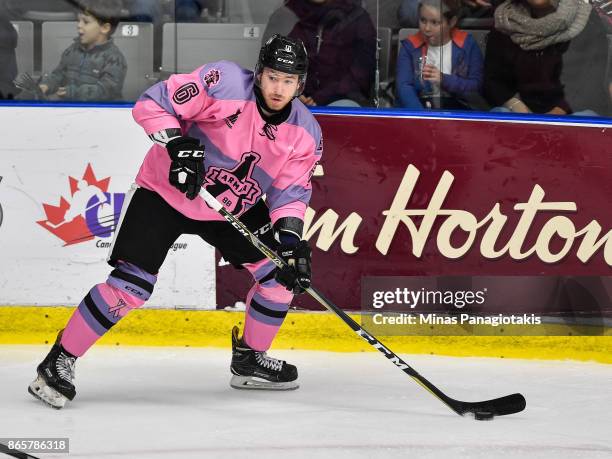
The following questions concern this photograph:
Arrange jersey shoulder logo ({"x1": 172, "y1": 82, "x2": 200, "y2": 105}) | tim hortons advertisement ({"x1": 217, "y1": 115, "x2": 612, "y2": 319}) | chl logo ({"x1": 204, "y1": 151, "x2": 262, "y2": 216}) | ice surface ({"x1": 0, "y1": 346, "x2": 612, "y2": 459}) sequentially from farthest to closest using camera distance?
1. tim hortons advertisement ({"x1": 217, "y1": 115, "x2": 612, "y2": 319})
2. chl logo ({"x1": 204, "y1": 151, "x2": 262, "y2": 216})
3. jersey shoulder logo ({"x1": 172, "y1": 82, "x2": 200, "y2": 105})
4. ice surface ({"x1": 0, "y1": 346, "x2": 612, "y2": 459})

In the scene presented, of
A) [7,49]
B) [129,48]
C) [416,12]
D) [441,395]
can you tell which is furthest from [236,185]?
[7,49]

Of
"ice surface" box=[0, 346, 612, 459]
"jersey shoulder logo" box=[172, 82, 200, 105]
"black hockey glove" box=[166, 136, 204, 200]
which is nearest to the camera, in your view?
"ice surface" box=[0, 346, 612, 459]

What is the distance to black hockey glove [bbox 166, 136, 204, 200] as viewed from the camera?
3322mm

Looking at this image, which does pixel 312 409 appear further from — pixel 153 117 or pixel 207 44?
pixel 207 44

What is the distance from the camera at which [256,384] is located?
3832 mm

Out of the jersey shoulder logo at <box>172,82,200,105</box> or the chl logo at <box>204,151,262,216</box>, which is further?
the chl logo at <box>204,151,262,216</box>

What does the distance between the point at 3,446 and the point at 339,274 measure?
76.5 inches

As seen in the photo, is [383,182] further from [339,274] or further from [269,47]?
[269,47]

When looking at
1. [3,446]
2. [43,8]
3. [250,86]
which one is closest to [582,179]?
[250,86]

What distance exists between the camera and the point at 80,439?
3061 millimetres

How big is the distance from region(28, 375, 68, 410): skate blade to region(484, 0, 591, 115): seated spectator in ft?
6.43

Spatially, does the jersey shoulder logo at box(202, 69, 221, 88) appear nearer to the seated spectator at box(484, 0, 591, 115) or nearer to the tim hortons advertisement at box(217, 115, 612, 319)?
the tim hortons advertisement at box(217, 115, 612, 319)

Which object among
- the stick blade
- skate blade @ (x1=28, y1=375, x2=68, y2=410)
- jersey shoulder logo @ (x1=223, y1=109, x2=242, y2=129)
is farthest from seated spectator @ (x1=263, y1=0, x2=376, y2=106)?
skate blade @ (x1=28, y1=375, x2=68, y2=410)

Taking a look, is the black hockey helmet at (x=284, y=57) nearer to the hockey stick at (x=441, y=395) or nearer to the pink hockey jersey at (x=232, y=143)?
the pink hockey jersey at (x=232, y=143)
